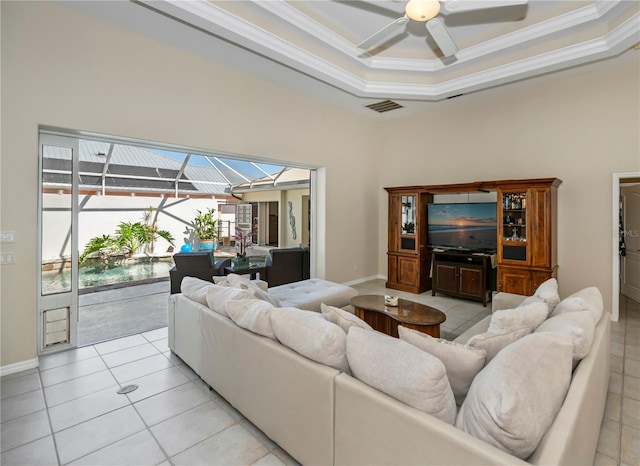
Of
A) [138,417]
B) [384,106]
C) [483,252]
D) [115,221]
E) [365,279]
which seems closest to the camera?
[138,417]

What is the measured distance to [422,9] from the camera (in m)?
2.71

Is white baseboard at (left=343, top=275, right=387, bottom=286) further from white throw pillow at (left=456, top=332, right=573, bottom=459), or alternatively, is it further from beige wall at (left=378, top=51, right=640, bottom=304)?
white throw pillow at (left=456, top=332, right=573, bottom=459)

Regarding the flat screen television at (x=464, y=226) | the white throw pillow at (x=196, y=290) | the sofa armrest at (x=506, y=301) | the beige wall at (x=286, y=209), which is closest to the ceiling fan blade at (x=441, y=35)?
the sofa armrest at (x=506, y=301)

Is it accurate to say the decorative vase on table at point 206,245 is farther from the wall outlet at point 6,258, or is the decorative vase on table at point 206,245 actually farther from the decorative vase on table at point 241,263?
the wall outlet at point 6,258

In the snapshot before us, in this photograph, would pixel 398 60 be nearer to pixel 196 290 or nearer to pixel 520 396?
pixel 196 290

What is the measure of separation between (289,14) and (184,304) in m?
3.40

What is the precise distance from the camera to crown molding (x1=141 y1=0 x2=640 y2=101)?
3.40 m

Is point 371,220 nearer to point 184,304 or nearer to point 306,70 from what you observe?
point 306,70

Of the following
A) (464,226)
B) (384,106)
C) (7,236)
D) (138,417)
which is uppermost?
(384,106)

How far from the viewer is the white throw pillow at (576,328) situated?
1692mm

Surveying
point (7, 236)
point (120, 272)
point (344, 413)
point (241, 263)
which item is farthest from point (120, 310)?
point (344, 413)

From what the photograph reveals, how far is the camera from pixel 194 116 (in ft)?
13.5

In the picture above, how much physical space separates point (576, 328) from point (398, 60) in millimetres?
4414

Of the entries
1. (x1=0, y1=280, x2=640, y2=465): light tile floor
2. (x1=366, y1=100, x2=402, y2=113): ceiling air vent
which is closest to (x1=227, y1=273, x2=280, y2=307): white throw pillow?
(x1=0, y1=280, x2=640, y2=465): light tile floor
